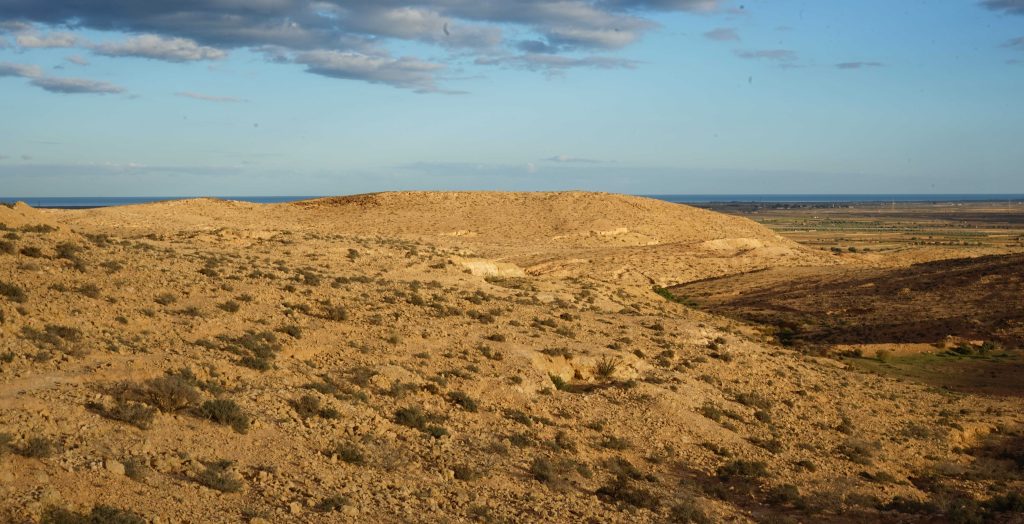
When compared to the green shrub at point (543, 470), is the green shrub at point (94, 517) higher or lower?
higher

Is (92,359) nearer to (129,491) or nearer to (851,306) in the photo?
(129,491)

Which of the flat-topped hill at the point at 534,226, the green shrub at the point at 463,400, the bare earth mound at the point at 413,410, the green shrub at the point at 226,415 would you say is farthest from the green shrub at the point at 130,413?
the flat-topped hill at the point at 534,226

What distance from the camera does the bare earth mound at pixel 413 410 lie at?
10.3 metres

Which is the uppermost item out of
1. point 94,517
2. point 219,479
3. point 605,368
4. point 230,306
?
point 230,306

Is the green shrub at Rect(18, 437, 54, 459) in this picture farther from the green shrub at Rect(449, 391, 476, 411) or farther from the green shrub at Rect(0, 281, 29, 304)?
the green shrub at Rect(449, 391, 476, 411)

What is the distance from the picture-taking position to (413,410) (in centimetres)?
1378

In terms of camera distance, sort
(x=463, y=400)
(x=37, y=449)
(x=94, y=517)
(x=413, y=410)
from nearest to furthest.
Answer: (x=94, y=517) < (x=37, y=449) < (x=413, y=410) < (x=463, y=400)

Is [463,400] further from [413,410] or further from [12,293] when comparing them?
[12,293]

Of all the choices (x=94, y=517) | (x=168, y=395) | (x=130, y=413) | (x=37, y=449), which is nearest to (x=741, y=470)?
Answer: (x=168, y=395)

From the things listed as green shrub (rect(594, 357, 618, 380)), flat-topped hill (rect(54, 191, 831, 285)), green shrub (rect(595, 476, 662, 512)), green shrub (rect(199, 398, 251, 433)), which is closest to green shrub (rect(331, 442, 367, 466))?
green shrub (rect(199, 398, 251, 433))

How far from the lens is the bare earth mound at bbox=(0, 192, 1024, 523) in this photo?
33.8 ft

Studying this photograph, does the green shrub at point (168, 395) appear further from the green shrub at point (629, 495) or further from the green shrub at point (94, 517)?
the green shrub at point (629, 495)

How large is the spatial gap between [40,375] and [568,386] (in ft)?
32.3

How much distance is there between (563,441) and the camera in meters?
14.0
